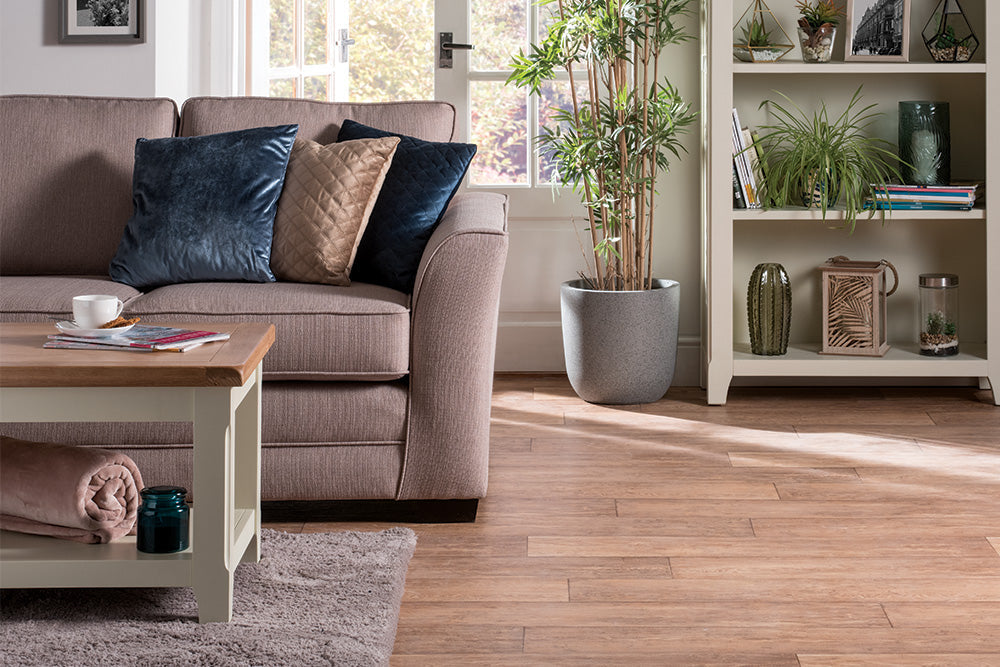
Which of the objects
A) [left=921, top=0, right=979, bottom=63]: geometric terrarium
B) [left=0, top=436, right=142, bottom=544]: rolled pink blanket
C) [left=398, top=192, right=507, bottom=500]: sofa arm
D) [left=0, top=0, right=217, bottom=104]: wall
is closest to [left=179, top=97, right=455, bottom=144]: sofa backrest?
[left=398, top=192, right=507, bottom=500]: sofa arm

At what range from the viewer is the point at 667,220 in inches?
152

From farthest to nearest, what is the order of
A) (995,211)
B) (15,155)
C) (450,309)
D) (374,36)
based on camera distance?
(374,36)
(995,211)
(15,155)
(450,309)

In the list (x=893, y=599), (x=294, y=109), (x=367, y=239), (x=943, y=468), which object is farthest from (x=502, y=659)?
(x=294, y=109)

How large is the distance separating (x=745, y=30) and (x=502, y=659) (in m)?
2.58

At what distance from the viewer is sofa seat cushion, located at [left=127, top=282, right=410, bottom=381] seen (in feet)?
7.68

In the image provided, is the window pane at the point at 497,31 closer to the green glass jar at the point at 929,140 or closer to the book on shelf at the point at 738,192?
the book on shelf at the point at 738,192

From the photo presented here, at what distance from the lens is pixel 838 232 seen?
3803mm

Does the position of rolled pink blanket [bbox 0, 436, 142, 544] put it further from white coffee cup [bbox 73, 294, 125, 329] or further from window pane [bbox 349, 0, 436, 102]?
window pane [bbox 349, 0, 436, 102]

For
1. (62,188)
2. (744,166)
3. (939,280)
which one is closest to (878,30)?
(744,166)

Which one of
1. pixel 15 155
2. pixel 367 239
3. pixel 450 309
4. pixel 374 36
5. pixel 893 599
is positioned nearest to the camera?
pixel 893 599

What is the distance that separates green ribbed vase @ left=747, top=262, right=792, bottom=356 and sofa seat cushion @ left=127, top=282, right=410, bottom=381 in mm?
1543

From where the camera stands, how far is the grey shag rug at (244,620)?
1.72 m

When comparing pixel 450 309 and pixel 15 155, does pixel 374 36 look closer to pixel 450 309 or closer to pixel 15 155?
pixel 15 155

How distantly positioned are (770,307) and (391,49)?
7.21ft
